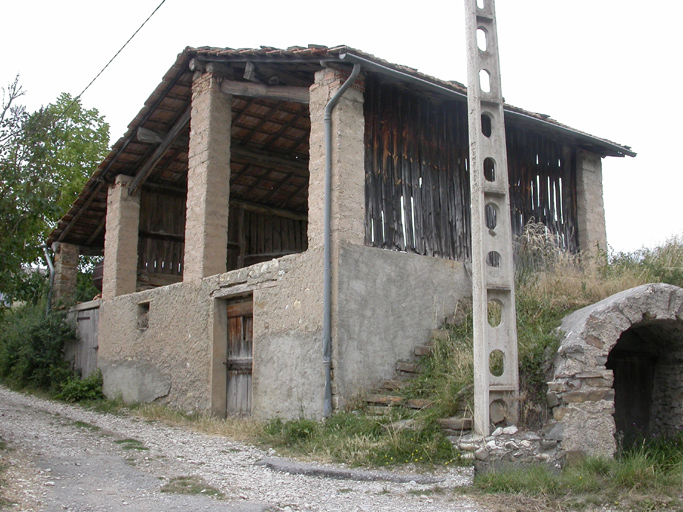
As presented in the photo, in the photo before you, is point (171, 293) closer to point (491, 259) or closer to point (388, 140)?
point (388, 140)

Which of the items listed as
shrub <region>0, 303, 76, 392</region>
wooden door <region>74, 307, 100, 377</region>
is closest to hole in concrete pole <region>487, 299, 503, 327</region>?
wooden door <region>74, 307, 100, 377</region>

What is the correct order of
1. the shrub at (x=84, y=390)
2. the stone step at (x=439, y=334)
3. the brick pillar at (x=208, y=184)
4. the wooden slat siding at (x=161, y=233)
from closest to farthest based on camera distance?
the stone step at (x=439, y=334) < the brick pillar at (x=208, y=184) < the shrub at (x=84, y=390) < the wooden slat siding at (x=161, y=233)

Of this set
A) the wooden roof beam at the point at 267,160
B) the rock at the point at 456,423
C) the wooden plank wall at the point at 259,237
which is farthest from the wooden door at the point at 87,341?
the rock at the point at 456,423

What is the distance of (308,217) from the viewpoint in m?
10.3

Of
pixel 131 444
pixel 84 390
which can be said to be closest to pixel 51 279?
pixel 84 390

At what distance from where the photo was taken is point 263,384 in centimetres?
852

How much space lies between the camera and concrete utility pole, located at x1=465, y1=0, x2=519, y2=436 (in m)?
6.07

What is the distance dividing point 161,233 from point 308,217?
483 cm

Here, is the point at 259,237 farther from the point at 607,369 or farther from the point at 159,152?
the point at 607,369

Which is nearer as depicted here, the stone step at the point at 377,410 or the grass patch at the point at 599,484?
the grass patch at the point at 599,484

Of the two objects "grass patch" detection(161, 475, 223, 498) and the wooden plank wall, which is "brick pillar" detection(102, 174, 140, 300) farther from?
"grass patch" detection(161, 475, 223, 498)

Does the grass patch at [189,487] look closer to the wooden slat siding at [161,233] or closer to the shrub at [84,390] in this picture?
the shrub at [84,390]

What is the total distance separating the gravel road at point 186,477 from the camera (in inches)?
192

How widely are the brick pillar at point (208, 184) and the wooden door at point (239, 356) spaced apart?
0.87 m
